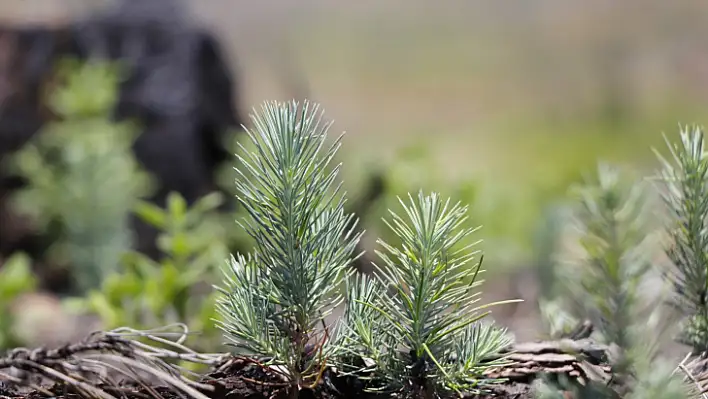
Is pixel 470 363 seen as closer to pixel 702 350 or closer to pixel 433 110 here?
pixel 702 350

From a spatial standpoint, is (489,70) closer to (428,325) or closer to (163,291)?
(163,291)

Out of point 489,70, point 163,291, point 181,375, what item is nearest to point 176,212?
point 163,291

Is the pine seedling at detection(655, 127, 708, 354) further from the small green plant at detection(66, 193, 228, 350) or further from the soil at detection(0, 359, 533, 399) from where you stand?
the small green plant at detection(66, 193, 228, 350)

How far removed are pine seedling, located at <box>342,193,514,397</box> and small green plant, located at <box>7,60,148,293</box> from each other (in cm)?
98

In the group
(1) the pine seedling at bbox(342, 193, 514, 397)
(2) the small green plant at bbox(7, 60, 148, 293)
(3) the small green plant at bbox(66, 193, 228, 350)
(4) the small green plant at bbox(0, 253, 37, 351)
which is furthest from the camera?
(2) the small green plant at bbox(7, 60, 148, 293)

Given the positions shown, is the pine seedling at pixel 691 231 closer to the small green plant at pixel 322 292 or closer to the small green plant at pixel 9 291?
the small green plant at pixel 322 292

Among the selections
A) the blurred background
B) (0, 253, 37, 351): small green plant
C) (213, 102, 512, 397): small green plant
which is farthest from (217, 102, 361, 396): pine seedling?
the blurred background

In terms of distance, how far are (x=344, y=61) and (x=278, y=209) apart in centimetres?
261

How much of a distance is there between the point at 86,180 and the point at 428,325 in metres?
1.23

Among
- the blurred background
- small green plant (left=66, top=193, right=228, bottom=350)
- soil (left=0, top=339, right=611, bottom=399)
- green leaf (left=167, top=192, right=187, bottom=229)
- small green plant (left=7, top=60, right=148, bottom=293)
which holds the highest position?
the blurred background

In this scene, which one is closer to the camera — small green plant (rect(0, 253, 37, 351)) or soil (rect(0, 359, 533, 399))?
soil (rect(0, 359, 533, 399))

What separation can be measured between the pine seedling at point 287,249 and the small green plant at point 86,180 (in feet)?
3.10

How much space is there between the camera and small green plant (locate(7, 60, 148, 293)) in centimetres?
141

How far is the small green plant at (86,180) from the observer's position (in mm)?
1414
